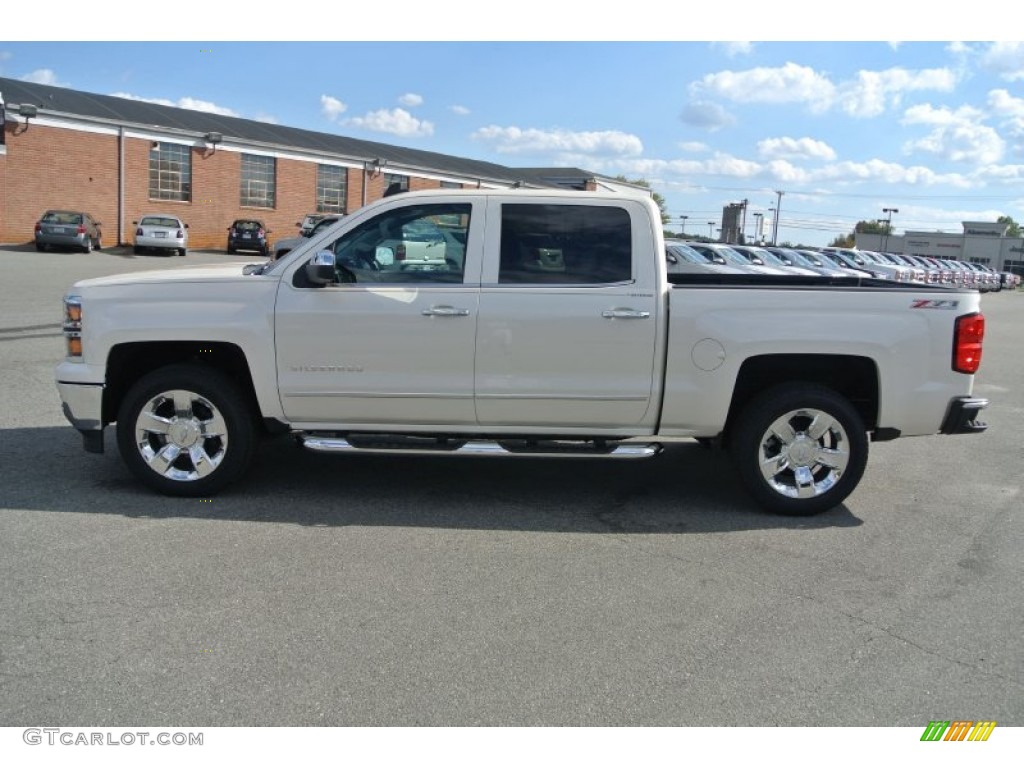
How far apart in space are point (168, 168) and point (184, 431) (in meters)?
35.9

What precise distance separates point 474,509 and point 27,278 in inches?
757

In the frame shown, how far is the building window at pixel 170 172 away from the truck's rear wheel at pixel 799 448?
121 ft

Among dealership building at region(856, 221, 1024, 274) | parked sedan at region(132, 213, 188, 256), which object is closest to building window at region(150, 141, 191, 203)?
parked sedan at region(132, 213, 188, 256)

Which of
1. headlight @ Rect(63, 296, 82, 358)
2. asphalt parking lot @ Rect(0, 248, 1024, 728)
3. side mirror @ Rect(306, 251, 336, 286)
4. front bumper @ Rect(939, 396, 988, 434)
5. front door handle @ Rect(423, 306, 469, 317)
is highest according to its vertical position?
side mirror @ Rect(306, 251, 336, 286)

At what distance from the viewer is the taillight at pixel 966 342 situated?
5.60 meters

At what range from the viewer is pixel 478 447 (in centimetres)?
557

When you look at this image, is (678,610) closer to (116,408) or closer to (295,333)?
(295,333)

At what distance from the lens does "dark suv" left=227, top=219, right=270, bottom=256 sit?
122 ft

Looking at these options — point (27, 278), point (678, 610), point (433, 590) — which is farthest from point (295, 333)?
point (27, 278)

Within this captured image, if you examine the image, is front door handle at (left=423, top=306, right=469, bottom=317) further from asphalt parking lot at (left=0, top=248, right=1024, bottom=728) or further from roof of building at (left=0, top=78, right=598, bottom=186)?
roof of building at (left=0, top=78, right=598, bottom=186)

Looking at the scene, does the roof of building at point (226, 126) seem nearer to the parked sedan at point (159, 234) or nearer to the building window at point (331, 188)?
the building window at point (331, 188)

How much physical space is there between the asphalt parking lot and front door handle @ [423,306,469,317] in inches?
50.2

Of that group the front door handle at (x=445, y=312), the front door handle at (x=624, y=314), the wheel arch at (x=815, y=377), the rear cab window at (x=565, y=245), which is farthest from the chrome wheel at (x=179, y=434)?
the wheel arch at (x=815, y=377)

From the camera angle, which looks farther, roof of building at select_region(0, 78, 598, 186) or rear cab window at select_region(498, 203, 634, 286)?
roof of building at select_region(0, 78, 598, 186)
